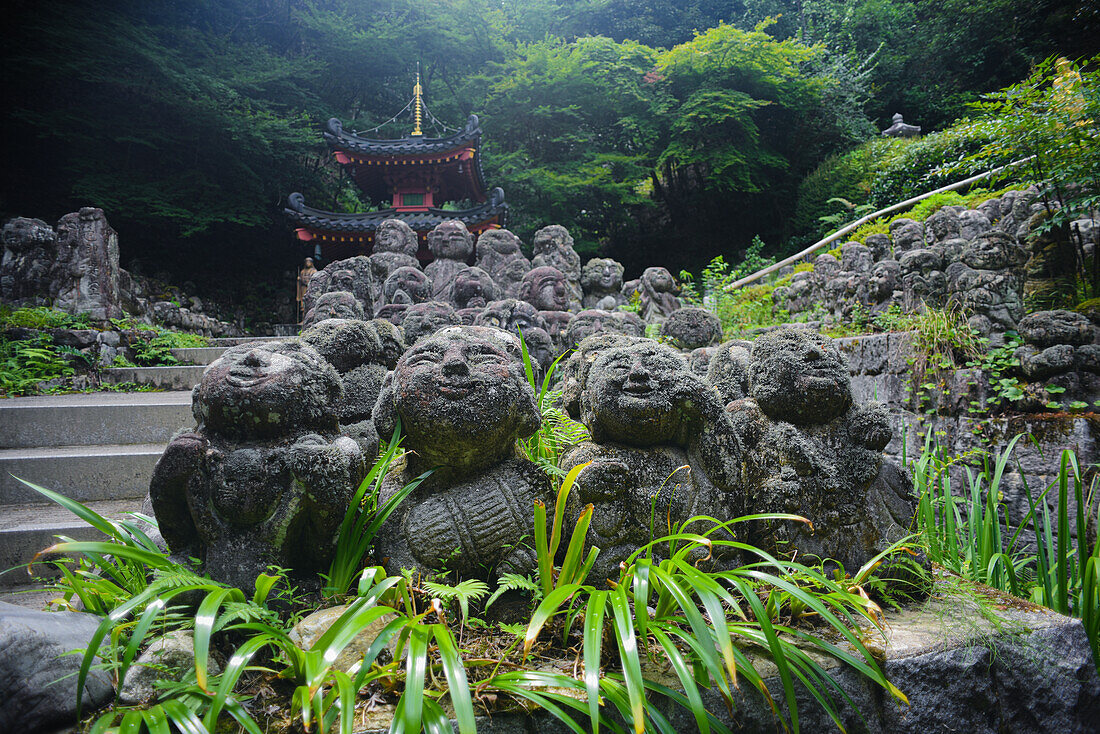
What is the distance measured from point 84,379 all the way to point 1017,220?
12.0 metres

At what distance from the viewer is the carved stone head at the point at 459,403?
204cm

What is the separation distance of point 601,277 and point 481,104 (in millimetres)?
12898

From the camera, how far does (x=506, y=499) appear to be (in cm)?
213

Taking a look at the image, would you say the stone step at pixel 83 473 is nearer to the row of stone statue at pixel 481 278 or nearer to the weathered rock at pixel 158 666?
the weathered rock at pixel 158 666

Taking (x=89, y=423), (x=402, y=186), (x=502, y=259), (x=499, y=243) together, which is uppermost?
(x=402, y=186)

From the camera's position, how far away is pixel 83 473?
12.4 ft

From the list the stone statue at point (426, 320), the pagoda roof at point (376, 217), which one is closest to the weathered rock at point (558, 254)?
the pagoda roof at point (376, 217)

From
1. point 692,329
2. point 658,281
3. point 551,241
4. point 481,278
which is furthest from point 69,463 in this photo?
point 658,281

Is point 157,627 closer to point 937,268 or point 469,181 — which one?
point 937,268

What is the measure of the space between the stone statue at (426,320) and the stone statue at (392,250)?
4.16 meters

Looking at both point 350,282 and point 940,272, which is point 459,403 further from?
point 940,272

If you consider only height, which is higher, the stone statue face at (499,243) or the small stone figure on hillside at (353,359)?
the stone statue face at (499,243)

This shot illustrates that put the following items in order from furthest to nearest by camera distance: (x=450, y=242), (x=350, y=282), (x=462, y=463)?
1. (x=450, y=242)
2. (x=350, y=282)
3. (x=462, y=463)

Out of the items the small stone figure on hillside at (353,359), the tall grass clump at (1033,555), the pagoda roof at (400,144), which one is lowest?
the tall grass clump at (1033,555)
